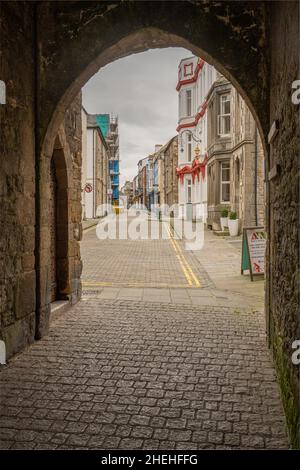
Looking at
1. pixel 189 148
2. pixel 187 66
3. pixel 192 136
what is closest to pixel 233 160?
pixel 192 136

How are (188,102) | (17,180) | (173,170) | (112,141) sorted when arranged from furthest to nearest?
(112,141)
(173,170)
(188,102)
(17,180)

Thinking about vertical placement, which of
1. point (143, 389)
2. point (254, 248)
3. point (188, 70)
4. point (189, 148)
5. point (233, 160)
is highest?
point (188, 70)

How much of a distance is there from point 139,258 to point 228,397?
10.6m

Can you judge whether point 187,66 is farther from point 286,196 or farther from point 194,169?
point 286,196

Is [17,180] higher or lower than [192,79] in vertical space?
lower

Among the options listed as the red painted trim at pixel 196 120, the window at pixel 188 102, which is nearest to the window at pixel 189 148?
the red painted trim at pixel 196 120

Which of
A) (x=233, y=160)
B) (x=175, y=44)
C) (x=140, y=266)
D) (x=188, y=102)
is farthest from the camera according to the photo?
(x=188, y=102)

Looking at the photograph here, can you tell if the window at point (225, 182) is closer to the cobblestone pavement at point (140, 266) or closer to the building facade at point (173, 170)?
the cobblestone pavement at point (140, 266)

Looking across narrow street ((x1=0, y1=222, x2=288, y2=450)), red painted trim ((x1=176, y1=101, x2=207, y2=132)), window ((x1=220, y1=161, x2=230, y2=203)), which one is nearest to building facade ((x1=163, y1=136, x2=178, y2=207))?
red painted trim ((x1=176, y1=101, x2=207, y2=132))

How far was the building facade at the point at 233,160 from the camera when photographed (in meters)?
19.2

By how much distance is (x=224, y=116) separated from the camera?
22891mm

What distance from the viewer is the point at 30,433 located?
3207 millimetres

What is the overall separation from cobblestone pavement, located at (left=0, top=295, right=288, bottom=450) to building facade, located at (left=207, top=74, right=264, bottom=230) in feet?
44.4

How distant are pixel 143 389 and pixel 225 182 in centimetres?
2008
